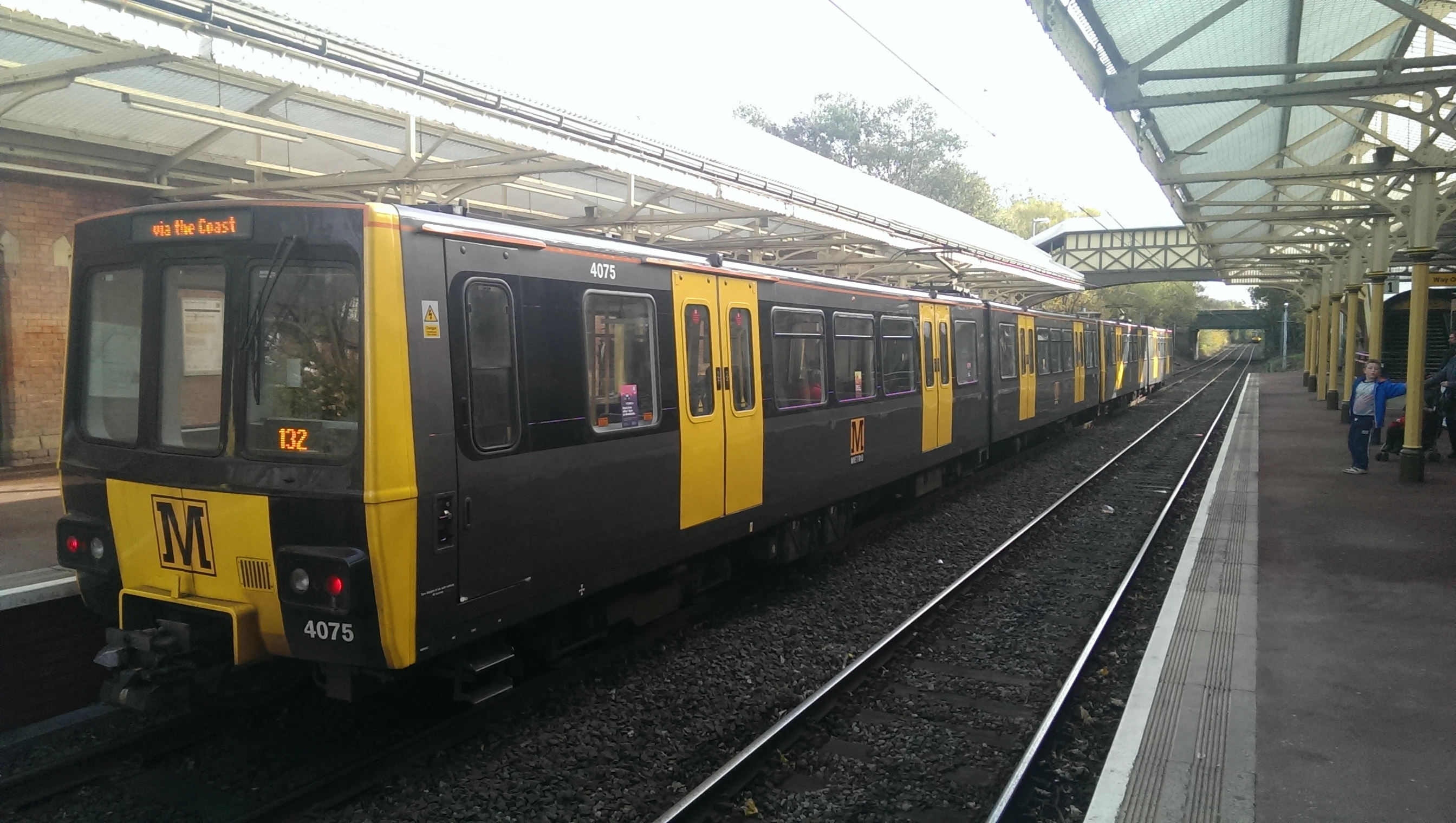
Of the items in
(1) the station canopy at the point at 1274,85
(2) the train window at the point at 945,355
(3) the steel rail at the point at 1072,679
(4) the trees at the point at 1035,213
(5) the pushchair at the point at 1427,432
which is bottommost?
(3) the steel rail at the point at 1072,679

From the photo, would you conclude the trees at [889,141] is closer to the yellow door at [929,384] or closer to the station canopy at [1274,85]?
the station canopy at [1274,85]

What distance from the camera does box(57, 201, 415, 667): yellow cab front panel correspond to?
4.37 metres

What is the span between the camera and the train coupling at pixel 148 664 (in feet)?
15.2

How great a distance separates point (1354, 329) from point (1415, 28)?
11881mm

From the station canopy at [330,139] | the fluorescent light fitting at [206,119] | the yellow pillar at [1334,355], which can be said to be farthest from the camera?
the yellow pillar at [1334,355]

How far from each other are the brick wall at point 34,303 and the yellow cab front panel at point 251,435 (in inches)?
217

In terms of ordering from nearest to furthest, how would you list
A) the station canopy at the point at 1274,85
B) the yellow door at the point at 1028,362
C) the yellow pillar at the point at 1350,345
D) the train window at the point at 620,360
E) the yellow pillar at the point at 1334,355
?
1. the train window at the point at 620,360
2. the station canopy at the point at 1274,85
3. the yellow door at the point at 1028,362
4. the yellow pillar at the point at 1350,345
5. the yellow pillar at the point at 1334,355

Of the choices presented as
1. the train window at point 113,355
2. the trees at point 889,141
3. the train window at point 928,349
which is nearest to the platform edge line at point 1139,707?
the train window at point 928,349

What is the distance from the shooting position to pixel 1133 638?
7.23 meters

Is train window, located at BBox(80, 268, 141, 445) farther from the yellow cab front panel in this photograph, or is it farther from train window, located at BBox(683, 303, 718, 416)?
train window, located at BBox(683, 303, 718, 416)

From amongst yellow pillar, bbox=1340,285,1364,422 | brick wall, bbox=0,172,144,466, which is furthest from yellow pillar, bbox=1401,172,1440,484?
brick wall, bbox=0,172,144,466

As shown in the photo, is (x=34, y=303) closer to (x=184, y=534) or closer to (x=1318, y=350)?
(x=184, y=534)

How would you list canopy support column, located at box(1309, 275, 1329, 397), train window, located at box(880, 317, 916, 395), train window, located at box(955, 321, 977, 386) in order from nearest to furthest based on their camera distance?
train window, located at box(880, 317, 916, 395) → train window, located at box(955, 321, 977, 386) → canopy support column, located at box(1309, 275, 1329, 397)

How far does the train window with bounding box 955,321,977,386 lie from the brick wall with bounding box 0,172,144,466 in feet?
32.0
